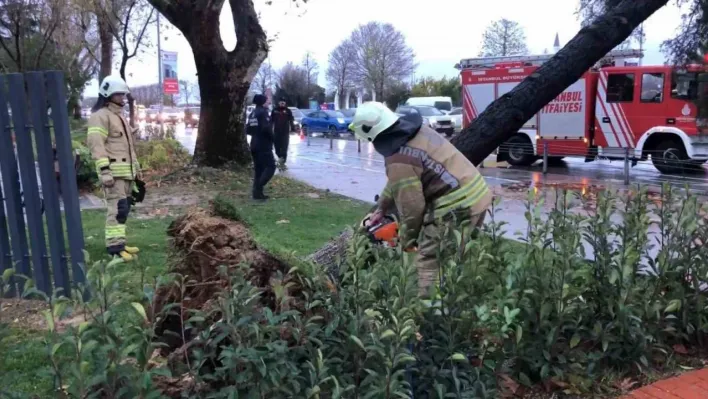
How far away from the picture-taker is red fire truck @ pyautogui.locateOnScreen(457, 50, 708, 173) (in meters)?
16.2

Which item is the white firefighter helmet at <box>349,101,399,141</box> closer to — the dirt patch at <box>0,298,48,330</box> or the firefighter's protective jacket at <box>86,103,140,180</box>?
the dirt patch at <box>0,298,48,330</box>

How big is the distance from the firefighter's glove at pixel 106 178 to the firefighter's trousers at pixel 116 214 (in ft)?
0.39

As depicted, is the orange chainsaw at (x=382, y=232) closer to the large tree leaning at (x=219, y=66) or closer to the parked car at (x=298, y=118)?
the large tree leaning at (x=219, y=66)

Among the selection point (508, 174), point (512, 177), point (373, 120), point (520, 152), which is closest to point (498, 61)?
point (520, 152)

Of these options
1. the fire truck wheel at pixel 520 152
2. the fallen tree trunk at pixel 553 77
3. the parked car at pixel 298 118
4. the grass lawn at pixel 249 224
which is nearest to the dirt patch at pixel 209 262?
the grass lawn at pixel 249 224

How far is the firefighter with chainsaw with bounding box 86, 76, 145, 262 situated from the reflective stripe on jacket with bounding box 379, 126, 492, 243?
10.1ft

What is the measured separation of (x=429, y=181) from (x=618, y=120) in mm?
14757

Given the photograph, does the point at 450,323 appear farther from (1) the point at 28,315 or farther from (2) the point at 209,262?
(1) the point at 28,315

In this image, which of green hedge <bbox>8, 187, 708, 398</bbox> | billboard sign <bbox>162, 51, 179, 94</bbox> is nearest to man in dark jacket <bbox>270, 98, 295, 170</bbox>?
green hedge <bbox>8, 187, 708, 398</bbox>

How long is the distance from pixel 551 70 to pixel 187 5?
9.81 m

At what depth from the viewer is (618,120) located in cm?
1730

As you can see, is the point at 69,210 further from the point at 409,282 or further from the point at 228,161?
the point at 228,161

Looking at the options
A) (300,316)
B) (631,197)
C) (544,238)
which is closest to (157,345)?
(300,316)

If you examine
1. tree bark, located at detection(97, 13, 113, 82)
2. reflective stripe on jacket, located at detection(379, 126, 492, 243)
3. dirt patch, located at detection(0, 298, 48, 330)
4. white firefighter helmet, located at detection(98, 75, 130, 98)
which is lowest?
dirt patch, located at detection(0, 298, 48, 330)
